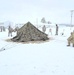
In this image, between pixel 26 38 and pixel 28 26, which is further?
pixel 28 26

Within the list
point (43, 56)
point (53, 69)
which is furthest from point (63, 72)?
point (43, 56)

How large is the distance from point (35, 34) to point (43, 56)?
8.83 meters

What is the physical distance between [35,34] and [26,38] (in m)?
1.57

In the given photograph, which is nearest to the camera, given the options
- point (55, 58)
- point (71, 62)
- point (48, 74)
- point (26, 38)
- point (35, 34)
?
point (48, 74)

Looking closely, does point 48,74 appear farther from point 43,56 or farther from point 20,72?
point 43,56

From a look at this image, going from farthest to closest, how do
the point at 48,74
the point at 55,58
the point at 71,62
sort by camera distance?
the point at 55,58 < the point at 71,62 < the point at 48,74

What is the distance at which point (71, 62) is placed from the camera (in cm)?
971

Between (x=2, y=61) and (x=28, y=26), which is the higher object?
(x=28, y=26)

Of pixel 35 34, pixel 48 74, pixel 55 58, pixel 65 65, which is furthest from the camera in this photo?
pixel 35 34

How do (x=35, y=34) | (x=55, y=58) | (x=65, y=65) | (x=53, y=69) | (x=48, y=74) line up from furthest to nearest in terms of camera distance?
(x=35, y=34) → (x=55, y=58) → (x=65, y=65) → (x=53, y=69) → (x=48, y=74)

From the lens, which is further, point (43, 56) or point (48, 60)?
point (43, 56)

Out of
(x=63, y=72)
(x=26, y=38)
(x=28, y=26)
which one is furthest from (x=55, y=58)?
(x=28, y=26)

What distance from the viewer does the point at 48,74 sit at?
25.8ft

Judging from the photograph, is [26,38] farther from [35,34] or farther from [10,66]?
[10,66]
